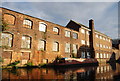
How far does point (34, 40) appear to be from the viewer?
17969 mm

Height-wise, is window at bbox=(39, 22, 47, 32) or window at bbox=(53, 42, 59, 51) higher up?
window at bbox=(39, 22, 47, 32)

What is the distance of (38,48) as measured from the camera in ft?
60.6

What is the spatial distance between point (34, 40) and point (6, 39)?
4.47m

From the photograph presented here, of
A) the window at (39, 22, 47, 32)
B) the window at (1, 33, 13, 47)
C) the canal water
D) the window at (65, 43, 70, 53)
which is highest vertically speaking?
the window at (39, 22, 47, 32)

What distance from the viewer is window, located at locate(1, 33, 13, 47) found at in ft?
48.4

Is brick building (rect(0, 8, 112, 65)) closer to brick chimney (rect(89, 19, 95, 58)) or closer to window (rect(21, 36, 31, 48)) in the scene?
window (rect(21, 36, 31, 48))

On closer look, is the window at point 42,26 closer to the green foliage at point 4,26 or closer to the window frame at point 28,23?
the window frame at point 28,23

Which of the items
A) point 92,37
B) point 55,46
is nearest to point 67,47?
point 55,46

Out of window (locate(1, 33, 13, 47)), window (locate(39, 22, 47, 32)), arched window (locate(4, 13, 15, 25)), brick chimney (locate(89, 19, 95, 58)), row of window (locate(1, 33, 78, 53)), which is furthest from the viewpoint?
brick chimney (locate(89, 19, 95, 58))

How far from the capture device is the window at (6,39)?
14.8 metres

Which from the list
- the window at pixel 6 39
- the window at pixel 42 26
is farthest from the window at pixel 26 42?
the window at pixel 42 26

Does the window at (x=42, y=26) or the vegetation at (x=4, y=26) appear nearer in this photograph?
the vegetation at (x=4, y=26)

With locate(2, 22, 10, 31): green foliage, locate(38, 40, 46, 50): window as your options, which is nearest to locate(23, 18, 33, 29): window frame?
locate(2, 22, 10, 31): green foliage

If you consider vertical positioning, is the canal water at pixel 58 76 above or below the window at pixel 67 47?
below
